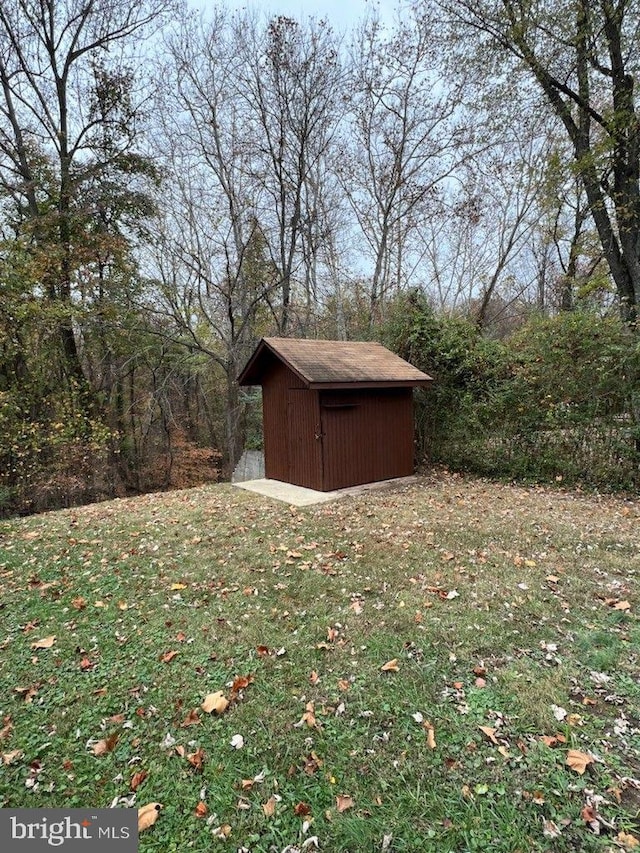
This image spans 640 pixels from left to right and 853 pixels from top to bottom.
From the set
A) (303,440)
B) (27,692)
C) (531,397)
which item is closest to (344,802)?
(27,692)

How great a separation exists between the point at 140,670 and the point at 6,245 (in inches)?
290

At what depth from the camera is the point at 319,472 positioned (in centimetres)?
677

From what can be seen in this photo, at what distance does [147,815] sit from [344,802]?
0.83 m

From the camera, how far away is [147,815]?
176 cm

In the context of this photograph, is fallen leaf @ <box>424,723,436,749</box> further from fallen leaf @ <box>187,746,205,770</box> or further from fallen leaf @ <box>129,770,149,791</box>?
fallen leaf @ <box>129,770,149,791</box>

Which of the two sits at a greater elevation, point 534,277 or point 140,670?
point 534,277

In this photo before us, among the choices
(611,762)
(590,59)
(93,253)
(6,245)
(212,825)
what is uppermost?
(590,59)

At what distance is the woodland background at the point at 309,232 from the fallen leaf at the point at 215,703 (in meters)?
6.46

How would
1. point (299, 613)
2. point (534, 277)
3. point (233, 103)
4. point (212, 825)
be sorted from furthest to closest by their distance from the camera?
1. point (534, 277)
2. point (233, 103)
3. point (299, 613)
4. point (212, 825)

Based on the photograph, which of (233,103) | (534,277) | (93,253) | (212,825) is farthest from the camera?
(534,277)

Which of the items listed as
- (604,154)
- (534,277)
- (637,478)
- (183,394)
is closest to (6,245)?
(183,394)

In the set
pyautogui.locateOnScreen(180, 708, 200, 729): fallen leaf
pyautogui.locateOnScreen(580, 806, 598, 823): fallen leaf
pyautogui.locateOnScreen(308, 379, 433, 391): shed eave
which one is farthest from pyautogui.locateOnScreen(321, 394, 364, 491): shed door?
pyautogui.locateOnScreen(580, 806, 598, 823): fallen leaf

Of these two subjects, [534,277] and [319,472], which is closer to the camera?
[319,472]

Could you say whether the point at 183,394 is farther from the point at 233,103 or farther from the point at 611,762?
the point at 611,762
